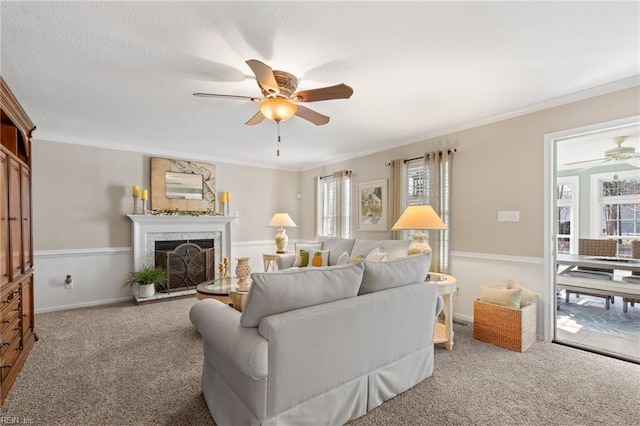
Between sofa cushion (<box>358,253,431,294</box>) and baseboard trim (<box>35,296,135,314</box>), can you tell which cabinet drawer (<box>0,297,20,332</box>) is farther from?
sofa cushion (<box>358,253,431,294</box>)

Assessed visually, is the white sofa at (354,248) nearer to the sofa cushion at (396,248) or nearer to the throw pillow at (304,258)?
the sofa cushion at (396,248)

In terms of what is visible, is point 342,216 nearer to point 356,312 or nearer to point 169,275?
point 169,275

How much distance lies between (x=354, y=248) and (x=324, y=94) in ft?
8.51

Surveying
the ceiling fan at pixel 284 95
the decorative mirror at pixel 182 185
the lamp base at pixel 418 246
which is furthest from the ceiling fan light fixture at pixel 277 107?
the decorative mirror at pixel 182 185

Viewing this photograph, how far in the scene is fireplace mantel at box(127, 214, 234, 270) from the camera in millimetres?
4617

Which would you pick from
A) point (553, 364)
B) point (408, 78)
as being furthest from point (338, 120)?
point (553, 364)

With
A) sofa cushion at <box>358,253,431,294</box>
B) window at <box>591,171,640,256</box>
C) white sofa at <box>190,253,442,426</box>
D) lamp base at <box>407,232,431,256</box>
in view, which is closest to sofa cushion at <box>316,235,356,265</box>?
lamp base at <box>407,232,431,256</box>

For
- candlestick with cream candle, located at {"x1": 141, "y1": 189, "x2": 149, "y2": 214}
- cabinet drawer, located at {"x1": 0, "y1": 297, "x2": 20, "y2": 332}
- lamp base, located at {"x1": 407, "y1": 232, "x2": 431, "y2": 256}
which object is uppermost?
candlestick with cream candle, located at {"x1": 141, "y1": 189, "x2": 149, "y2": 214}

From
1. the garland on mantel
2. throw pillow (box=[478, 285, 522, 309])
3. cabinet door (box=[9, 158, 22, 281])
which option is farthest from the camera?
the garland on mantel

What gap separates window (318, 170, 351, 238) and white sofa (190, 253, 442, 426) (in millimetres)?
3264

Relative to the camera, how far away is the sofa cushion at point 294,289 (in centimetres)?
155

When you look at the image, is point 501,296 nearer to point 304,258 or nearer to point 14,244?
point 304,258

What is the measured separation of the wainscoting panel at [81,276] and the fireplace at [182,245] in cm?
29

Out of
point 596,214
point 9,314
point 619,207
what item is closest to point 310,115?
point 9,314
